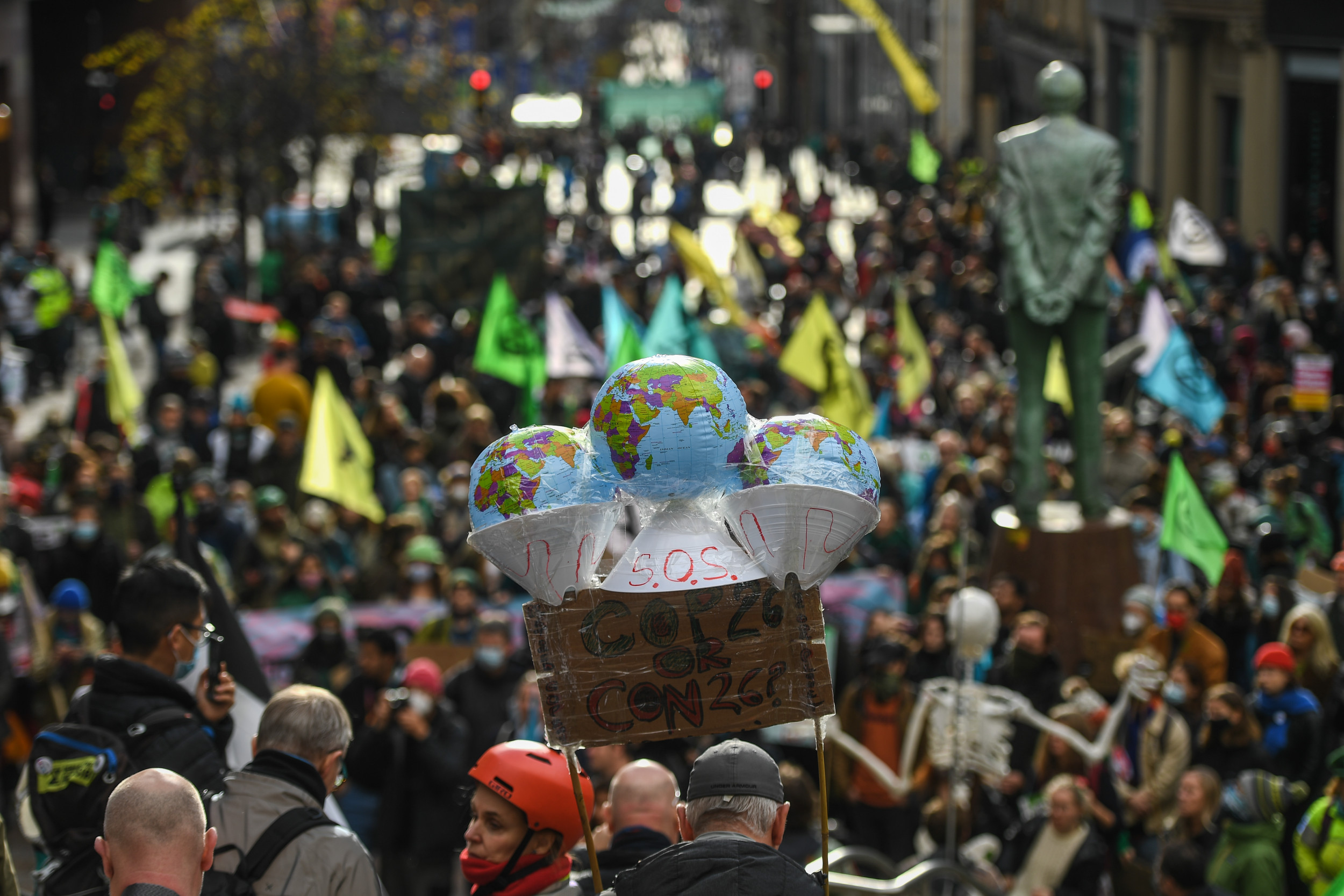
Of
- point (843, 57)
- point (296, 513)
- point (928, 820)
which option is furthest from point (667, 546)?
point (843, 57)

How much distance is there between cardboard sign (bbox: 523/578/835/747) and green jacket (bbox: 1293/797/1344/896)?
2.97 m

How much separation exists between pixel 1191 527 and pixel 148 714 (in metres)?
6.80

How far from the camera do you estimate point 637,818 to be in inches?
191

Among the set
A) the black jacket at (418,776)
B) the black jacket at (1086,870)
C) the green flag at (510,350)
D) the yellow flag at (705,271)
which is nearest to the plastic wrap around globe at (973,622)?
the black jacket at (1086,870)

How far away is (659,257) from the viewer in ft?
85.6

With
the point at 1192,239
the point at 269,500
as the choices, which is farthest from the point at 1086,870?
the point at 1192,239

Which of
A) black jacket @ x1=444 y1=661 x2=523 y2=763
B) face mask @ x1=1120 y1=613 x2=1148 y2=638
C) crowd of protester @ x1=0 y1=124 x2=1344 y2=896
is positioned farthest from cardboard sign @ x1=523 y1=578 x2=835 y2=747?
→ face mask @ x1=1120 y1=613 x2=1148 y2=638

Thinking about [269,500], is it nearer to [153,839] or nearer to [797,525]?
[797,525]

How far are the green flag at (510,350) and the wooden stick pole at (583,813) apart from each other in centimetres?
1139

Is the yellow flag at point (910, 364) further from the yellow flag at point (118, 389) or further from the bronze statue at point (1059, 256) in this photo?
the yellow flag at point (118, 389)

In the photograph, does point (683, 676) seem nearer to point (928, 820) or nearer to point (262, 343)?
point (928, 820)

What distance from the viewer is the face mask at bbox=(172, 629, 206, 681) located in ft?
17.4

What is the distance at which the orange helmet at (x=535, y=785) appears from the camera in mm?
4566

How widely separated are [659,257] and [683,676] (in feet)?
71.7
